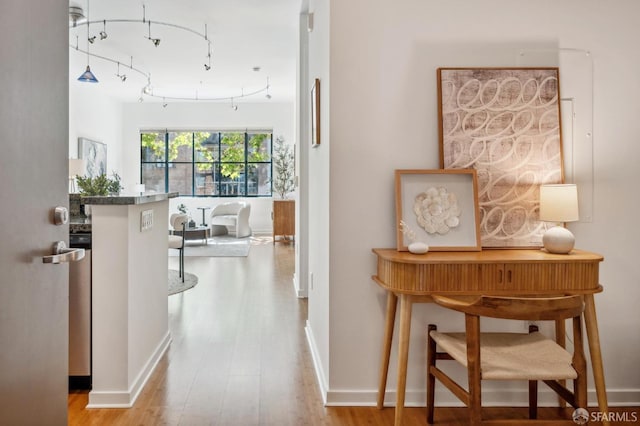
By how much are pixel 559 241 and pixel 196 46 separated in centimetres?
556

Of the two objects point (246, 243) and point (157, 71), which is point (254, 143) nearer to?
point (246, 243)

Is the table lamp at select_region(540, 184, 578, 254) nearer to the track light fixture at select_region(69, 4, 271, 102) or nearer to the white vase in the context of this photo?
the white vase

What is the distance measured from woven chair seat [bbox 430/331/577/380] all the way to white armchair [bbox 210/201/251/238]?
27.1 feet

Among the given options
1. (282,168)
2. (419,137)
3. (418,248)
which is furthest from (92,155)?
(418,248)

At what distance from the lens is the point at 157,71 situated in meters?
7.98

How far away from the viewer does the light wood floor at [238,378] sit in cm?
240

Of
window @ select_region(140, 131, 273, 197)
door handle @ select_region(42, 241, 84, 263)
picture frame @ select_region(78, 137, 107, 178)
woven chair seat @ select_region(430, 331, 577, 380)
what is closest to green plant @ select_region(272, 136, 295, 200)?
window @ select_region(140, 131, 273, 197)

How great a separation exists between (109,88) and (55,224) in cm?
894

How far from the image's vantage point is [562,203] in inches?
93.6

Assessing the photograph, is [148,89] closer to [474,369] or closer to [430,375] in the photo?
[430,375]

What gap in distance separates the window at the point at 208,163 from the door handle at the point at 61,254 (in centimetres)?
994

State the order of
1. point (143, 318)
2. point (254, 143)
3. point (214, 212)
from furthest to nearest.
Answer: point (254, 143) < point (214, 212) < point (143, 318)

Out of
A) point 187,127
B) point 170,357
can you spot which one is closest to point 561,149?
point 170,357

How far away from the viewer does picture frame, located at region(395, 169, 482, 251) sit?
250 centimetres
